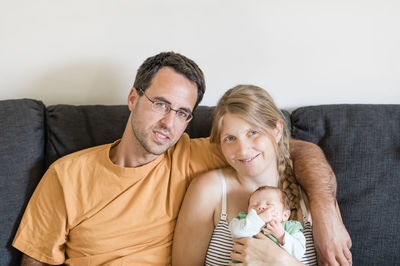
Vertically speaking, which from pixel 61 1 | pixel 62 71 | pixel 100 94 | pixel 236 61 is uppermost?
pixel 61 1

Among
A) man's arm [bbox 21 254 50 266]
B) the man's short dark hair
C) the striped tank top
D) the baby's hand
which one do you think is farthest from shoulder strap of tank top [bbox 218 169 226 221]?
man's arm [bbox 21 254 50 266]

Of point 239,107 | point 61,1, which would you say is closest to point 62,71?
point 61,1

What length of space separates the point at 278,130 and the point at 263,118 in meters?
0.12

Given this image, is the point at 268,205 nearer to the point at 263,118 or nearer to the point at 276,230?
the point at 276,230

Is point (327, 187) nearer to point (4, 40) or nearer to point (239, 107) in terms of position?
point (239, 107)

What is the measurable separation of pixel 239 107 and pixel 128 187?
616 mm

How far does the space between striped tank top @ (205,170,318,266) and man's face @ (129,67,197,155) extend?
0.39m

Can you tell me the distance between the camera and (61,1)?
5.98 feet

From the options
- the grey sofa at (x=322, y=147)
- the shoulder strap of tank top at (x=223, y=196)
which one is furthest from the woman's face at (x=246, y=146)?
the grey sofa at (x=322, y=147)

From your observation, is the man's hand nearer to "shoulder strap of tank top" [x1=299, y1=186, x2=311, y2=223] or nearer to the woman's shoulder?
"shoulder strap of tank top" [x1=299, y1=186, x2=311, y2=223]

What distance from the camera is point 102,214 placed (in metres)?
1.44

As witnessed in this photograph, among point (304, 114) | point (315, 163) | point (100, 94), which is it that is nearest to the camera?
point (315, 163)

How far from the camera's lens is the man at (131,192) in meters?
1.42

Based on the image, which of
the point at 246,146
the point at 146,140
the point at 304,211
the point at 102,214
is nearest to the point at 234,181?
the point at 246,146
